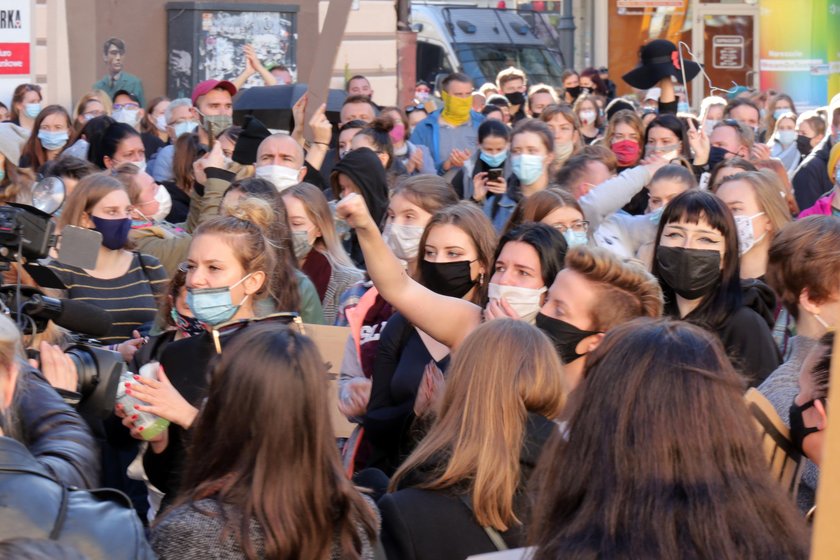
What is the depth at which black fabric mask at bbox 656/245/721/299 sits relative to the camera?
16.6 feet

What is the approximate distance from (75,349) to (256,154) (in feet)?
14.3

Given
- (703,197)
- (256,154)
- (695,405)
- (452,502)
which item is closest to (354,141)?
(256,154)

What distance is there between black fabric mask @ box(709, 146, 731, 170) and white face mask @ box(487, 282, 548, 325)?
4.66 meters

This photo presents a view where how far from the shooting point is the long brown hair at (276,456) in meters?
2.75

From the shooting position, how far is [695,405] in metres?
2.20

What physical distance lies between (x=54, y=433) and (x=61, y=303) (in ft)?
2.32

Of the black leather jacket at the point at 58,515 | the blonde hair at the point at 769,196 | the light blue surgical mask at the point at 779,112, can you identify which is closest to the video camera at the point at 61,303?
the black leather jacket at the point at 58,515

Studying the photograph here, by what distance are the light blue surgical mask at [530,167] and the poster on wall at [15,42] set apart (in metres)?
4.54

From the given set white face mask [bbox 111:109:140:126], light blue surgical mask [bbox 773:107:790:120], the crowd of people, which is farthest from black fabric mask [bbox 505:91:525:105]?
the crowd of people

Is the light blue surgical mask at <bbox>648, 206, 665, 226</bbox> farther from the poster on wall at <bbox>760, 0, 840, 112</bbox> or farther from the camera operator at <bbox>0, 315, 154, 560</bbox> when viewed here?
the poster on wall at <bbox>760, 0, 840, 112</bbox>

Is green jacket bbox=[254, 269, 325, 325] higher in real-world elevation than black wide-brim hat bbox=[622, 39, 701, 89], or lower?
lower

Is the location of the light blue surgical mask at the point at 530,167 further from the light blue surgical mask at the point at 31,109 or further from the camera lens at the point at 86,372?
the light blue surgical mask at the point at 31,109

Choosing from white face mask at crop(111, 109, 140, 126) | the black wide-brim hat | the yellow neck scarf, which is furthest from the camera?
white face mask at crop(111, 109, 140, 126)

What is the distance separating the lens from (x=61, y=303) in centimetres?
365
